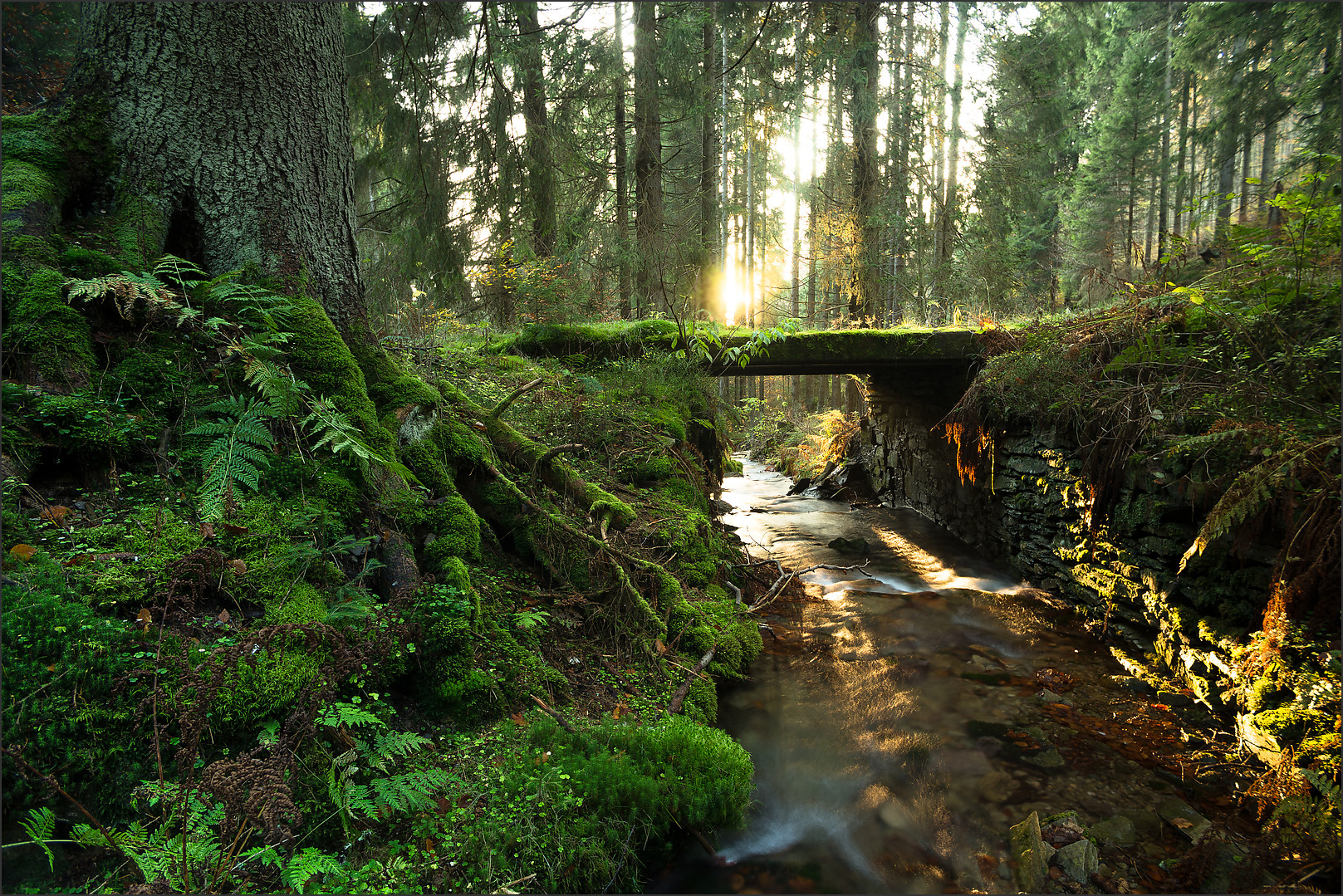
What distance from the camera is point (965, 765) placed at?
3.93 metres

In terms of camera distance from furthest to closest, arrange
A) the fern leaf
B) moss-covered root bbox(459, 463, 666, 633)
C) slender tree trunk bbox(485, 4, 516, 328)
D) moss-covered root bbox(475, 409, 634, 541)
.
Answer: slender tree trunk bbox(485, 4, 516, 328) < moss-covered root bbox(475, 409, 634, 541) < moss-covered root bbox(459, 463, 666, 633) < the fern leaf

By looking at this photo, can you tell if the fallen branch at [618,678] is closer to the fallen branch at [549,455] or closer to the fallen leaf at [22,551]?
the fallen branch at [549,455]

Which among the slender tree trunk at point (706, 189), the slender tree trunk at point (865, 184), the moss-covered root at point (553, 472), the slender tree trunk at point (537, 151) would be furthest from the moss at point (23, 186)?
the slender tree trunk at point (865, 184)

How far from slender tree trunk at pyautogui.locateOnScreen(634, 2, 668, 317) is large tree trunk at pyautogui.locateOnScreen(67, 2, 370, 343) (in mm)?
6986

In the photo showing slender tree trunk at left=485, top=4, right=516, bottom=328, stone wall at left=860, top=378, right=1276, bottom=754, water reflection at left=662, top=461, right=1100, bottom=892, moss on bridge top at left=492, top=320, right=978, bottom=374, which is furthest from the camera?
moss on bridge top at left=492, top=320, right=978, bottom=374

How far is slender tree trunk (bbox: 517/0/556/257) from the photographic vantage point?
866 cm

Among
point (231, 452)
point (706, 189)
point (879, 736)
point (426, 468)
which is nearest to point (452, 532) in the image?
point (426, 468)

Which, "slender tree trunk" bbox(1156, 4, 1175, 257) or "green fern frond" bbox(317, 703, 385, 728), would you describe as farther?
"slender tree trunk" bbox(1156, 4, 1175, 257)

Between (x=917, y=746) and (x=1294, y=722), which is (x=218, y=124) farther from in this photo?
(x=1294, y=722)

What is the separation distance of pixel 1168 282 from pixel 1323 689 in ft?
11.7

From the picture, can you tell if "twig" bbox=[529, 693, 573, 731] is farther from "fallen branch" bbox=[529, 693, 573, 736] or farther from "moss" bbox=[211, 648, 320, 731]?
"moss" bbox=[211, 648, 320, 731]

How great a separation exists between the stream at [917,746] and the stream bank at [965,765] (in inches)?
0.5

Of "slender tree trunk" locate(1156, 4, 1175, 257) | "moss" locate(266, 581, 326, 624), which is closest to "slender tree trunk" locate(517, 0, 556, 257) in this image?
"moss" locate(266, 581, 326, 624)

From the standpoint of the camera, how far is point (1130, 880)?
9.59ft
